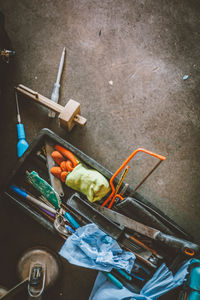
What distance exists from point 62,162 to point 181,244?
76 cm

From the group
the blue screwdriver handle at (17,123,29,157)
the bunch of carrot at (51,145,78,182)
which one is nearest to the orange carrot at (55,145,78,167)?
the bunch of carrot at (51,145,78,182)

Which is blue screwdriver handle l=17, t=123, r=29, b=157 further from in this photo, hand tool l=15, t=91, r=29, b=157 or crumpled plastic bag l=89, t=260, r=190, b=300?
crumpled plastic bag l=89, t=260, r=190, b=300

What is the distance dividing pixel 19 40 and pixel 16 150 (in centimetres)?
82

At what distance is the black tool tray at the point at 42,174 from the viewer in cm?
118

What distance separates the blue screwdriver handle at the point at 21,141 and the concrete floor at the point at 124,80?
0.24ft

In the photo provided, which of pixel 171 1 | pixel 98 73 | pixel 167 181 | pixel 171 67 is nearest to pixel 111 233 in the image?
pixel 167 181

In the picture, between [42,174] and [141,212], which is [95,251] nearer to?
[141,212]

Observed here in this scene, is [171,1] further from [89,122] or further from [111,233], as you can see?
[111,233]

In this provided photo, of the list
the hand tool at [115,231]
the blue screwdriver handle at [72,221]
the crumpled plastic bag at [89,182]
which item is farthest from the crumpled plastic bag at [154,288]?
the crumpled plastic bag at [89,182]

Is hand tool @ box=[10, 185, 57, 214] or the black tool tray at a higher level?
the black tool tray

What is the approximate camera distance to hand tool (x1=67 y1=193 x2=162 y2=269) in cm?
114

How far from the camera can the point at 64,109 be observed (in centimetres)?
126

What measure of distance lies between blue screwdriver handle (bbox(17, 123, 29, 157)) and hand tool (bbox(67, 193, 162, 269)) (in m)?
0.47

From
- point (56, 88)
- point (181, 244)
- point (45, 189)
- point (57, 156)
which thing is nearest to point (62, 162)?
point (57, 156)
